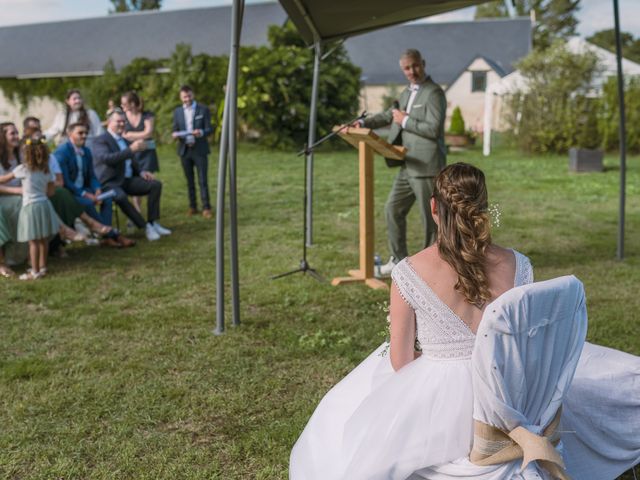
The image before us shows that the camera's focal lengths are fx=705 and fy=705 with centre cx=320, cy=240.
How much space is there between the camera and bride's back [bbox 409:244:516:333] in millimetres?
2771

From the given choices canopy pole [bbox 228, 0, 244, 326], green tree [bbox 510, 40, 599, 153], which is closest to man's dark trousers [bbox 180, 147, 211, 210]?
canopy pole [bbox 228, 0, 244, 326]

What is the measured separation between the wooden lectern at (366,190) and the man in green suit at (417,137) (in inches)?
7.0

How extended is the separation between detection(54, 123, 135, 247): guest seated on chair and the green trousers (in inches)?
139

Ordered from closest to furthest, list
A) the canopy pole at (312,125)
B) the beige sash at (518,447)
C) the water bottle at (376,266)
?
the beige sash at (518,447), the water bottle at (376,266), the canopy pole at (312,125)

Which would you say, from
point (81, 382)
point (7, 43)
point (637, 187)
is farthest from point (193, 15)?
point (81, 382)

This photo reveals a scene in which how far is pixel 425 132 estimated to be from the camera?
6711 mm

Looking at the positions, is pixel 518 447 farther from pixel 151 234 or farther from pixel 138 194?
pixel 138 194

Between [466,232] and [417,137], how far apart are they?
13.8ft

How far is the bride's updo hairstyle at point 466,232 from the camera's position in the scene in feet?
8.99

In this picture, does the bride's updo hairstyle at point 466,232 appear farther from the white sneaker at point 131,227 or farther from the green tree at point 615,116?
the green tree at point 615,116

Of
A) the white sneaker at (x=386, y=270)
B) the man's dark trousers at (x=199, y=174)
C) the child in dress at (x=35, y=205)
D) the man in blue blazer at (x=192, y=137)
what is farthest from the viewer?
the man in blue blazer at (x=192, y=137)

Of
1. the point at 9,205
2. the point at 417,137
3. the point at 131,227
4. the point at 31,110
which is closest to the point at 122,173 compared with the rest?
the point at 131,227

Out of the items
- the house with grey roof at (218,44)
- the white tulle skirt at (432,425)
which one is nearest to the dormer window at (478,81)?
the house with grey roof at (218,44)

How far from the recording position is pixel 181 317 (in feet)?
19.8
